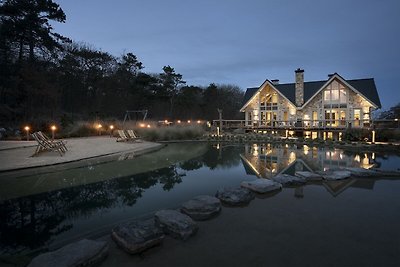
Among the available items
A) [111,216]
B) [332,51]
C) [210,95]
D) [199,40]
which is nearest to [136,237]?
[111,216]

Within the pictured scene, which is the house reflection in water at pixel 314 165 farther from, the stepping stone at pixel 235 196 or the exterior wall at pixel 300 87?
the exterior wall at pixel 300 87

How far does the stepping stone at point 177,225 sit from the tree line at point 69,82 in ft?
65.9

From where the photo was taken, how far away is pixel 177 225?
385cm

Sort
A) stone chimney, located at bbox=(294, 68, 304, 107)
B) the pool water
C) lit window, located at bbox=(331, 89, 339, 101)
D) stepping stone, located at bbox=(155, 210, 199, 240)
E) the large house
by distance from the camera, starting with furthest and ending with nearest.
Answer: stone chimney, located at bbox=(294, 68, 304, 107)
lit window, located at bbox=(331, 89, 339, 101)
the large house
the pool water
stepping stone, located at bbox=(155, 210, 199, 240)

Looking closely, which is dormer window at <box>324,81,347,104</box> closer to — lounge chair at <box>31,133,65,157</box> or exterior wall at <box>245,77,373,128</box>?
exterior wall at <box>245,77,373,128</box>

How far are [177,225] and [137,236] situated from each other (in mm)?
659

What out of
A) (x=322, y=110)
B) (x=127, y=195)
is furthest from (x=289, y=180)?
(x=322, y=110)

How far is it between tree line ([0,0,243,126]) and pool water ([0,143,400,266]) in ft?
49.1

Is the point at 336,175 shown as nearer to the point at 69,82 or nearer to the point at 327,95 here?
the point at 327,95

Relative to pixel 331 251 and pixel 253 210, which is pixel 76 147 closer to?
pixel 253 210

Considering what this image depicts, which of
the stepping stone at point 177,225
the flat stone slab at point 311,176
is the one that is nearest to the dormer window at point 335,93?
the flat stone slab at point 311,176

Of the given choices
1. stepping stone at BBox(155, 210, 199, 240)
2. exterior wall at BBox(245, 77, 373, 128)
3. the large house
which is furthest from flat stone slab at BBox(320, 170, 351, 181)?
exterior wall at BBox(245, 77, 373, 128)

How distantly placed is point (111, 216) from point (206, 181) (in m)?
3.34

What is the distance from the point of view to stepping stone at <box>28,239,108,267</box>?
2904 millimetres
